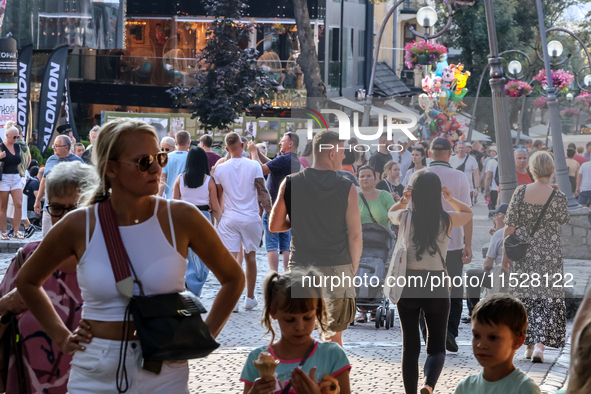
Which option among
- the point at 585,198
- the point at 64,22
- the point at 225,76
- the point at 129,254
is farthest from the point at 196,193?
the point at 64,22

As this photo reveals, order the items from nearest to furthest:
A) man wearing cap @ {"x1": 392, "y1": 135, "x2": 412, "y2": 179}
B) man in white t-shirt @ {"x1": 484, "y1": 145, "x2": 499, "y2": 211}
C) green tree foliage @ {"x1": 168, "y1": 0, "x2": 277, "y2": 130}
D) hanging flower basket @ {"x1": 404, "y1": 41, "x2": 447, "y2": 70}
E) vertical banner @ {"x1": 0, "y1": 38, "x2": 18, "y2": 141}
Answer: man wearing cap @ {"x1": 392, "y1": 135, "x2": 412, "y2": 179}, man in white t-shirt @ {"x1": 484, "y1": 145, "x2": 499, "y2": 211}, vertical banner @ {"x1": 0, "y1": 38, "x2": 18, "y2": 141}, green tree foliage @ {"x1": 168, "y1": 0, "x2": 277, "y2": 130}, hanging flower basket @ {"x1": 404, "y1": 41, "x2": 447, "y2": 70}

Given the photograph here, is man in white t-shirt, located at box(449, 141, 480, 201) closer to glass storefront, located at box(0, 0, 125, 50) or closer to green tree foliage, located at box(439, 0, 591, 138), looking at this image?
glass storefront, located at box(0, 0, 125, 50)

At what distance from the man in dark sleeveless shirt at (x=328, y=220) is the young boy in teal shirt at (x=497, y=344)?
2.39 metres

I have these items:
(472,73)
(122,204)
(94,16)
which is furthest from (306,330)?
(472,73)

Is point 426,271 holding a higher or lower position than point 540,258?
higher

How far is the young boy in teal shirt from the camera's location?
136 inches

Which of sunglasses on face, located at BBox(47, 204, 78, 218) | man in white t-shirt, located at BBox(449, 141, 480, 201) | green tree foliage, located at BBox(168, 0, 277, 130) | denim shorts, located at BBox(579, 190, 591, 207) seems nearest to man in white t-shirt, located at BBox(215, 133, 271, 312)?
man in white t-shirt, located at BBox(449, 141, 480, 201)

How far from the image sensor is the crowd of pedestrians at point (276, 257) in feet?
9.37

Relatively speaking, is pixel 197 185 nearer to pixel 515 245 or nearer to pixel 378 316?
pixel 378 316

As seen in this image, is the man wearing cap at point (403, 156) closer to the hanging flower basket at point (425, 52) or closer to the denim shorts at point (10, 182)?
the denim shorts at point (10, 182)

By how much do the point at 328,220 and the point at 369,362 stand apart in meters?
1.65

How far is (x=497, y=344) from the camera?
351cm

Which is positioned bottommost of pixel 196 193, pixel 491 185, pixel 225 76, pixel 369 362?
pixel 369 362

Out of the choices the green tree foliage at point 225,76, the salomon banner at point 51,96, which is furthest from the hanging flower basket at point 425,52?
the salomon banner at point 51,96
